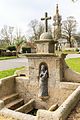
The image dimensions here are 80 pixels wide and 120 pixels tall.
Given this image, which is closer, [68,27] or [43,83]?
[43,83]

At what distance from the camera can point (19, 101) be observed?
30.0 ft

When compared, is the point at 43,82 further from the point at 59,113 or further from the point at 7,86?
the point at 59,113

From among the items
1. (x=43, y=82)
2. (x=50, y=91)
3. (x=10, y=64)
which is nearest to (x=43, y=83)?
(x=43, y=82)

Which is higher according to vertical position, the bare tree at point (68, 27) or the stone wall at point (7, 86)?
the bare tree at point (68, 27)

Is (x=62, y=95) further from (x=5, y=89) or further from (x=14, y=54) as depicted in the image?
(x=14, y=54)

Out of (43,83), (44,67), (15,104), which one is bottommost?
(15,104)

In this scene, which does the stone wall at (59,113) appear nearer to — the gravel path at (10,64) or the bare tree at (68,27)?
the gravel path at (10,64)

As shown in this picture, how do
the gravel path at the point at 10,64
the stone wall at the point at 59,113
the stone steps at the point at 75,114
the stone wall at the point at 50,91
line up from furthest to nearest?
the gravel path at the point at 10,64
the stone wall at the point at 50,91
the stone steps at the point at 75,114
the stone wall at the point at 59,113

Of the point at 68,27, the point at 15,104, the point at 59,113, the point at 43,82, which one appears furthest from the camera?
the point at 68,27

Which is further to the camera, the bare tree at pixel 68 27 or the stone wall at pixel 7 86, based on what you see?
the bare tree at pixel 68 27

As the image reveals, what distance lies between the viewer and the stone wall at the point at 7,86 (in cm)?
866

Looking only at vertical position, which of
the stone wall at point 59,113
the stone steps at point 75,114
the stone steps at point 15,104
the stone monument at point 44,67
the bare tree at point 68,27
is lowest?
the stone steps at point 15,104

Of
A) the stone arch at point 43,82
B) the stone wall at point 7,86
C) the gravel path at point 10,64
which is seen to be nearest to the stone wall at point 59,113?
the stone arch at point 43,82

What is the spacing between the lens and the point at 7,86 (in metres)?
9.12
